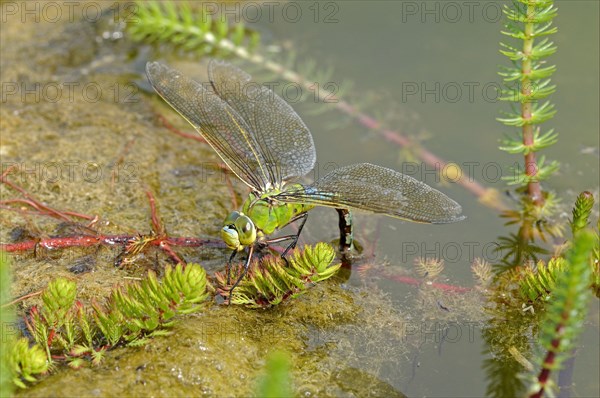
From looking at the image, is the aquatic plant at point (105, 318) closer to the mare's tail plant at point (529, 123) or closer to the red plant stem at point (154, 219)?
the red plant stem at point (154, 219)

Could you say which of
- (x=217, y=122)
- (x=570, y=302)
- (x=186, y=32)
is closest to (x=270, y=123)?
(x=217, y=122)

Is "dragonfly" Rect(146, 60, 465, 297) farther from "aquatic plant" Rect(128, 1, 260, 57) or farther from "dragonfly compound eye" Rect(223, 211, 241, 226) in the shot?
"aquatic plant" Rect(128, 1, 260, 57)

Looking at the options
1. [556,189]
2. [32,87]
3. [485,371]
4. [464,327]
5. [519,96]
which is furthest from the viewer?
[32,87]

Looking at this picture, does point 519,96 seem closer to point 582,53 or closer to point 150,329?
point 582,53

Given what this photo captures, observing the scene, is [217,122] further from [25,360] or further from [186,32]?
[25,360]

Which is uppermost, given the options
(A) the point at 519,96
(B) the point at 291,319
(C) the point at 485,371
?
(A) the point at 519,96

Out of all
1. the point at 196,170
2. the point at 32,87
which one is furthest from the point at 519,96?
the point at 32,87

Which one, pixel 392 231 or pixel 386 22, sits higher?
pixel 386 22
